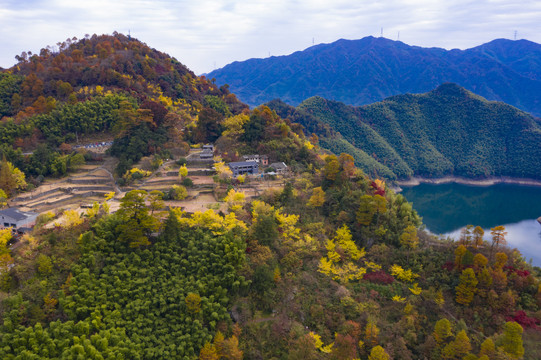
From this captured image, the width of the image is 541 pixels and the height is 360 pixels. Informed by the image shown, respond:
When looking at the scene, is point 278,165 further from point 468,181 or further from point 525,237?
point 468,181

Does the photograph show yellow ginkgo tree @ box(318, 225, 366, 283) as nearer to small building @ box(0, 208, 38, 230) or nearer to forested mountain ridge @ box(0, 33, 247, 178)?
forested mountain ridge @ box(0, 33, 247, 178)

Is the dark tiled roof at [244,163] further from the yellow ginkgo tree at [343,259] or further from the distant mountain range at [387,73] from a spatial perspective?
the distant mountain range at [387,73]

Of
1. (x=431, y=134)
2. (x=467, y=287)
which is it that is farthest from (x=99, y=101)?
(x=431, y=134)

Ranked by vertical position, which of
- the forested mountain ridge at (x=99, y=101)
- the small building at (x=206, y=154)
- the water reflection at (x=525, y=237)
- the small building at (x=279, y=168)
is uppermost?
the forested mountain ridge at (x=99, y=101)

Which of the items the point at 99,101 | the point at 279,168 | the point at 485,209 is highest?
the point at 99,101

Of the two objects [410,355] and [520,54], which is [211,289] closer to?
[410,355]

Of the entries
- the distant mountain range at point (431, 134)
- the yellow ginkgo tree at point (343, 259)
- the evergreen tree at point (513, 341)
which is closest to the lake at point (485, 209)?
the distant mountain range at point (431, 134)
